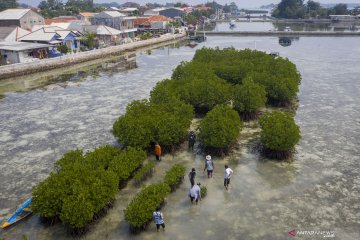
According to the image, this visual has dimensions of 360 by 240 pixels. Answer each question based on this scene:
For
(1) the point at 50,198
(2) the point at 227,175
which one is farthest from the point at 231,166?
(1) the point at 50,198

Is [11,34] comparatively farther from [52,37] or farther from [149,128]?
[149,128]

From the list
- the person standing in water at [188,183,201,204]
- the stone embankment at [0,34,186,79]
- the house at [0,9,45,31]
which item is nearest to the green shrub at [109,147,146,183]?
the person standing in water at [188,183,201,204]

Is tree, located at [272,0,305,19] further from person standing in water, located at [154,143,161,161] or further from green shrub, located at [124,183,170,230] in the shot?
green shrub, located at [124,183,170,230]

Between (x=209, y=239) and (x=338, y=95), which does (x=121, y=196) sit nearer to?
(x=209, y=239)

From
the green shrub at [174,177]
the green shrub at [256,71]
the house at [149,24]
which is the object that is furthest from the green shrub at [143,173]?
the house at [149,24]

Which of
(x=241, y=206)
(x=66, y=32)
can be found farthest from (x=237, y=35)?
(x=241, y=206)
